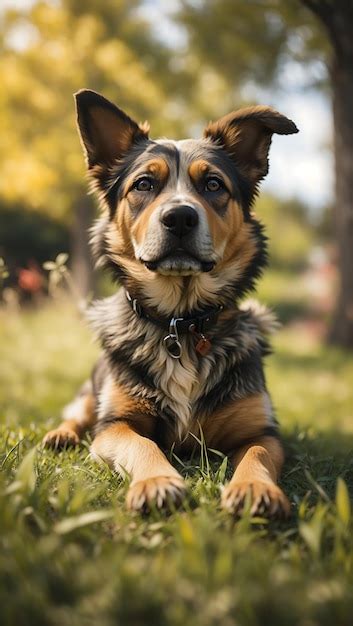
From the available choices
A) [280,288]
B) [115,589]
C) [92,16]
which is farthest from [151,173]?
[280,288]

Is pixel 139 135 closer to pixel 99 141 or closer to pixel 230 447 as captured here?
pixel 99 141

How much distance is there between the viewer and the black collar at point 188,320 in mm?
3488

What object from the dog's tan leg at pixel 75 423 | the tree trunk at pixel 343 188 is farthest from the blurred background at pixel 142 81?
the dog's tan leg at pixel 75 423

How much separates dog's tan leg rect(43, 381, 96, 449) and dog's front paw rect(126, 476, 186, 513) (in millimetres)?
1312

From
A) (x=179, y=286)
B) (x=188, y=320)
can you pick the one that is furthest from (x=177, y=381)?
(x=179, y=286)

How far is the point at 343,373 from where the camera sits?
921 centimetres

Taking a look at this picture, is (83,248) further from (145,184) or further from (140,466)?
(140,466)

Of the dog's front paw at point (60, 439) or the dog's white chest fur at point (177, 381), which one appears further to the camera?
the dog's front paw at point (60, 439)

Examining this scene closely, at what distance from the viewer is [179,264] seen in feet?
10.8

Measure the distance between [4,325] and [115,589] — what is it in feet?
35.6

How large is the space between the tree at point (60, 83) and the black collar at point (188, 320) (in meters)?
9.40

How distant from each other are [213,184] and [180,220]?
1.73ft

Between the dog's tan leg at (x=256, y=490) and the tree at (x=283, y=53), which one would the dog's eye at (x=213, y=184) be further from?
the tree at (x=283, y=53)

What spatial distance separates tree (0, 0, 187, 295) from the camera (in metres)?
12.6
